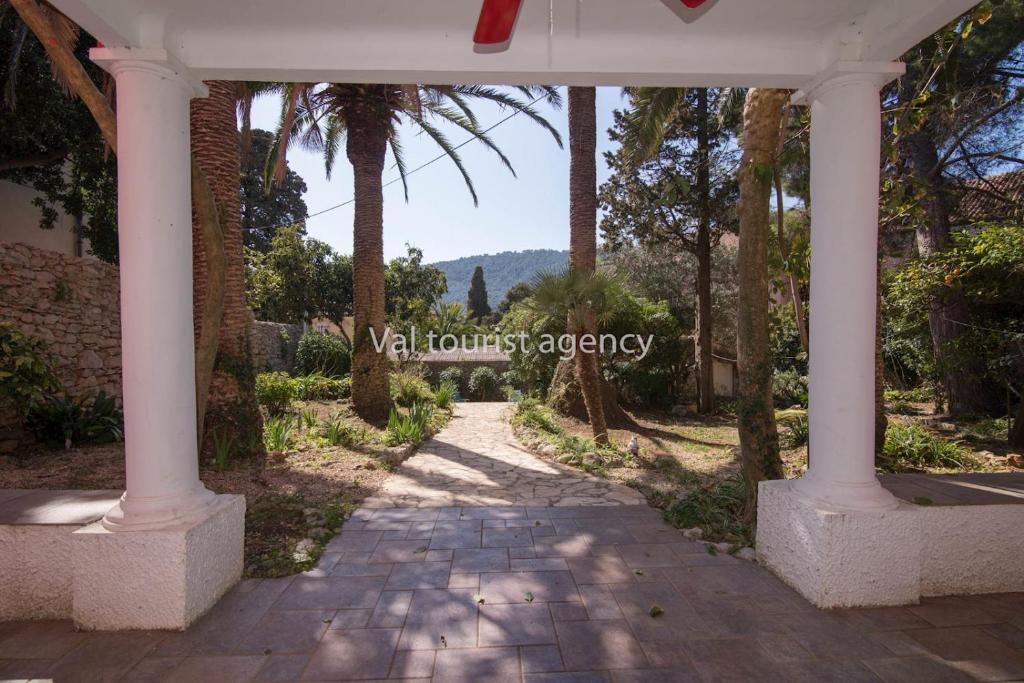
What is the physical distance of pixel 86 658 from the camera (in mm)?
2566

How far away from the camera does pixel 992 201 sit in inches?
428

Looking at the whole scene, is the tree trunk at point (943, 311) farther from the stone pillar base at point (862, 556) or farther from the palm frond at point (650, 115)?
the stone pillar base at point (862, 556)

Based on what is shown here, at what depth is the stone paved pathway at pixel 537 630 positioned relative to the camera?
98.0 inches

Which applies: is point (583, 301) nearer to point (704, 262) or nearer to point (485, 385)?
point (704, 262)

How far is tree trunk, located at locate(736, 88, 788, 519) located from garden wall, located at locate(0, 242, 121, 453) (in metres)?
7.99

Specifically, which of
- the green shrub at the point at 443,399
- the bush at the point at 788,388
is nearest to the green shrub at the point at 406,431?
the green shrub at the point at 443,399

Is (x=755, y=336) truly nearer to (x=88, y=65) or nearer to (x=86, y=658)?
(x=86, y=658)

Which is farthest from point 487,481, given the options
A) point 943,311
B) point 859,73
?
point 943,311

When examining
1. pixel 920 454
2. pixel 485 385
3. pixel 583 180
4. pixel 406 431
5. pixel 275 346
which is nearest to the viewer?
pixel 920 454

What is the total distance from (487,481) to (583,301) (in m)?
3.24

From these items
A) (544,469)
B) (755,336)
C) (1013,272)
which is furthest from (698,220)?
(755,336)

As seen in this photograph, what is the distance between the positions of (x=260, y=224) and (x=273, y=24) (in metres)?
28.8

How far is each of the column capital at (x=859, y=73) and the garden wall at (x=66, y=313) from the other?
8.57 m

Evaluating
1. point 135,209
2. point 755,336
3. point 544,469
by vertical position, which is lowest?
point 544,469
